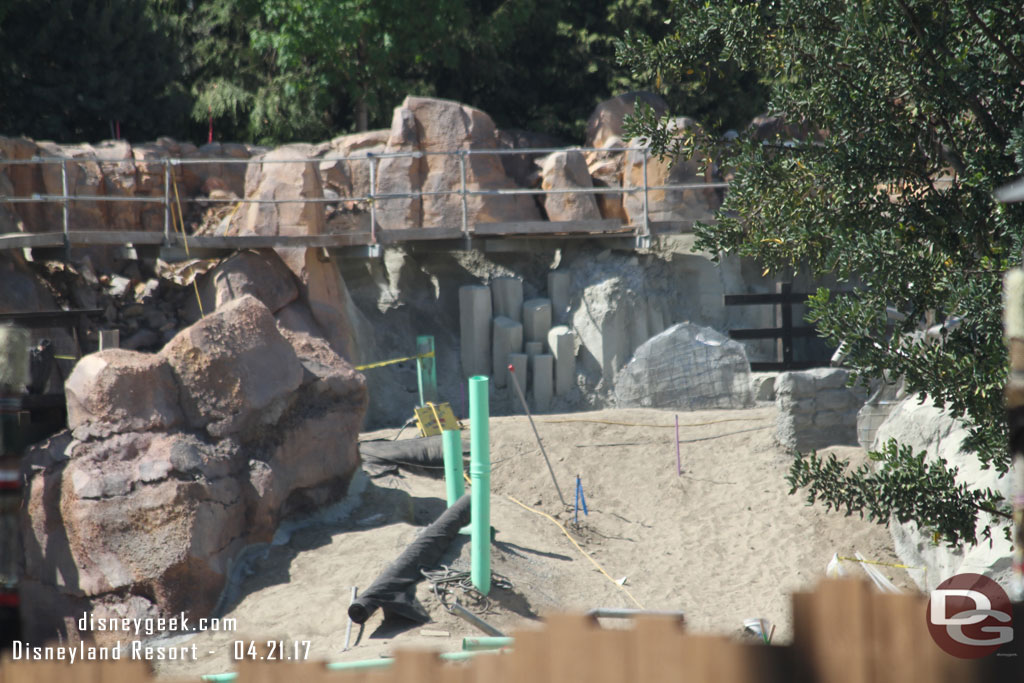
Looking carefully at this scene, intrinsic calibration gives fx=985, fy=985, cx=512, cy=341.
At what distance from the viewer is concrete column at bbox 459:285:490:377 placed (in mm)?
16953

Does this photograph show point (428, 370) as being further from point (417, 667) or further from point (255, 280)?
point (417, 667)

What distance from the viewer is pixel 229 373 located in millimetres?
9875

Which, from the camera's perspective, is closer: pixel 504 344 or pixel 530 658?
pixel 530 658

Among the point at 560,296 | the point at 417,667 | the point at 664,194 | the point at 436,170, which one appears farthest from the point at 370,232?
the point at 417,667

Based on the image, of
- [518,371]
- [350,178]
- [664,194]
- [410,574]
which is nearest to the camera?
[410,574]

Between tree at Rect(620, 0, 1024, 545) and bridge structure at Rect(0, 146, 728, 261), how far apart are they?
24.8 feet

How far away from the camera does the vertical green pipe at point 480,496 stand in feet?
28.1

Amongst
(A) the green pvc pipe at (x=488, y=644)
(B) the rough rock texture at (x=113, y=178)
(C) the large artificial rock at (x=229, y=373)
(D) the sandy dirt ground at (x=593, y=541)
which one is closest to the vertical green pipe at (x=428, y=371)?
(D) the sandy dirt ground at (x=593, y=541)

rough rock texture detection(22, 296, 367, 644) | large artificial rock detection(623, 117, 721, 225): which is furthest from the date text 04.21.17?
large artificial rock detection(623, 117, 721, 225)

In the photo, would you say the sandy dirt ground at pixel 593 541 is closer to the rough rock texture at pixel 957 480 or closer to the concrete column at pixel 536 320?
the rough rock texture at pixel 957 480

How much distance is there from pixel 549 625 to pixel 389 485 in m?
8.98

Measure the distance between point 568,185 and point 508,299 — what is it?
8.00ft

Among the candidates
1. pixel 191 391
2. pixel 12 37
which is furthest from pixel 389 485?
pixel 12 37

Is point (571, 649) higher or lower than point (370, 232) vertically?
lower
